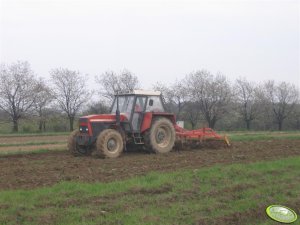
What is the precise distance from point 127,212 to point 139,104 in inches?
314

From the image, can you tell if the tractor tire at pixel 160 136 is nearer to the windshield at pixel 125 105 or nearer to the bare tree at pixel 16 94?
the windshield at pixel 125 105

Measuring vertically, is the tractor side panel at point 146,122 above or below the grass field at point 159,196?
above

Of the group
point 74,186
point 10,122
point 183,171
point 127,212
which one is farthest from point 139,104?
point 10,122

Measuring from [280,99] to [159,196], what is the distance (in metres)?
56.7

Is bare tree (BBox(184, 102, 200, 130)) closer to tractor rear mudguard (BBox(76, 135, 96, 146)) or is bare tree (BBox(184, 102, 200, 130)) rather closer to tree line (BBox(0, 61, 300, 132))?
tree line (BBox(0, 61, 300, 132))

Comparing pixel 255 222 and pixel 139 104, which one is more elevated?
pixel 139 104

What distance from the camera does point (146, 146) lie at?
14.5 m

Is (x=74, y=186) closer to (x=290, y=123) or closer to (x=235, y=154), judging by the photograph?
(x=235, y=154)

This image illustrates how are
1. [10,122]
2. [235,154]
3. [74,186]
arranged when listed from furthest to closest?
1. [10,122]
2. [235,154]
3. [74,186]

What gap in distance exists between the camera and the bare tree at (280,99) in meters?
58.6

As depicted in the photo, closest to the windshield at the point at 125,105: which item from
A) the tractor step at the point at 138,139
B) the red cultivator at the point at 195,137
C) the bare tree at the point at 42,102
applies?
the tractor step at the point at 138,139

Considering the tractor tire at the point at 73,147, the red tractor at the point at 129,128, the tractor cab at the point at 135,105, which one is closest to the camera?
the red tractor at the point at 129,128

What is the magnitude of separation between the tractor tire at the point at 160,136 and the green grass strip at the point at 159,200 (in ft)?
15.1

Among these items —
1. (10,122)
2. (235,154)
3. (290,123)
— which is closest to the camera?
(235,154)
